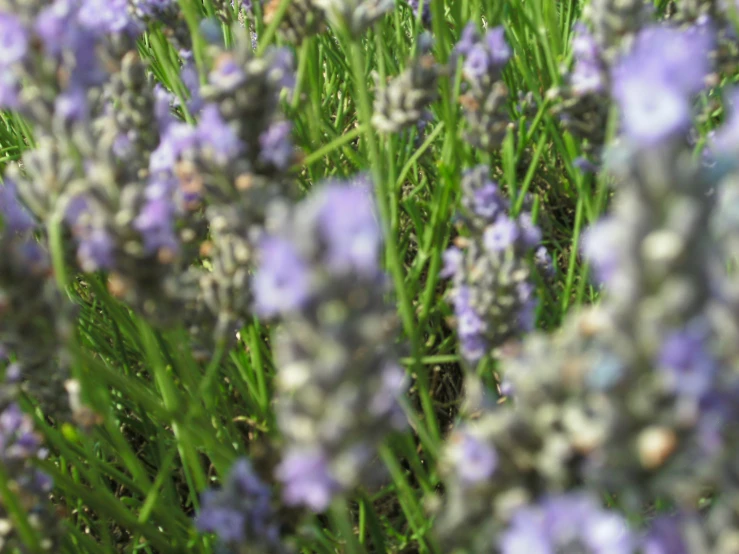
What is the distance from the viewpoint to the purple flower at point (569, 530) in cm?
73

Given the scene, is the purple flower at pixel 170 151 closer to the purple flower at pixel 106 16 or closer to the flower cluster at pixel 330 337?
the purple flower at pixel 106 16

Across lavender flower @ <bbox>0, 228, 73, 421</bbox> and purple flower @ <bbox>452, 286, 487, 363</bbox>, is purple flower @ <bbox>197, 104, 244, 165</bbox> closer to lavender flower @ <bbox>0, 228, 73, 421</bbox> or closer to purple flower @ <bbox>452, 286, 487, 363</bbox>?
lavender flower @ <bbox>0, 228, 73, 421</bbox>

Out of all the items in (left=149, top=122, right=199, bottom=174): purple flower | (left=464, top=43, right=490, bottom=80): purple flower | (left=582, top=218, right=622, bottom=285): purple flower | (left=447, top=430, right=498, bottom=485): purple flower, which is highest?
(left=149, top=122, right=199, bottom=174): purple flower

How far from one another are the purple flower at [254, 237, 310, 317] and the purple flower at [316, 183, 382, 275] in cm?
3

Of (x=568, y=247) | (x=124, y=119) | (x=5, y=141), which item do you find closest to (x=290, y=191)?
(x=124, y=119)

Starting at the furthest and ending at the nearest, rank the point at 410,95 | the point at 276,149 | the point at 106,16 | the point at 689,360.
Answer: the point at 410,95
the point at 106,16
the point at 276,149
the point at 689,360

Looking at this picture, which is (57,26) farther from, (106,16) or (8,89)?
(106,16)

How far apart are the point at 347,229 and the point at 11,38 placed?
0.63 metres

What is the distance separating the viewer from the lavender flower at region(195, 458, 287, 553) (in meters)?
0.99

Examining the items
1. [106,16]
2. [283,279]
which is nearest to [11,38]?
[106,16]

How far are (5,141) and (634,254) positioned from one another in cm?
245

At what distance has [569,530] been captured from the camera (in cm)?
73

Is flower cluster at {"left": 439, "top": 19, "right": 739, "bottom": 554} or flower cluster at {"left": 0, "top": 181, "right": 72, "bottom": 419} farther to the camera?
flower cluster at {"left": 0, "top": 181, "right": 72, "bottom": 419}

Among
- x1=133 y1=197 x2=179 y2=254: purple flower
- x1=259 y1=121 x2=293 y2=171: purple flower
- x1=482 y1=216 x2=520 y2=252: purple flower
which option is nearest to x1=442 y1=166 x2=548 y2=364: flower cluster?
x1=482 y1=216 x2=520 y2=252: purple flower
